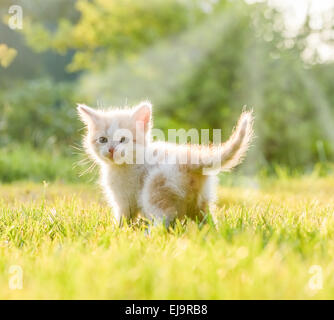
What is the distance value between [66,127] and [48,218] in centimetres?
602

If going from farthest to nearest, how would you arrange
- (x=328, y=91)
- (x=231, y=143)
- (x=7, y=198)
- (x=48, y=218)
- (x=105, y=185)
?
(x=328, y=91)
(x=7, y=198)
(x=105, y=185)
(x=48, y=218)
(x=231, y=143)

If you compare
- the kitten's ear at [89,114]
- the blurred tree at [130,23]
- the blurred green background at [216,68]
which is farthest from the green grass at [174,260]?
the blurred tree at [130,23]

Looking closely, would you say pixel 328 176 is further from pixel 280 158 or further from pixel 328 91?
pixel 328 91

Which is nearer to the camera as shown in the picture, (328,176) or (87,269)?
(87,269)

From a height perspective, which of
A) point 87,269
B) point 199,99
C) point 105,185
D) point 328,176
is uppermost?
point 199,99

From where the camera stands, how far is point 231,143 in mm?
2422

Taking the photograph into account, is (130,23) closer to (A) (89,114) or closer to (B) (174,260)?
(A) (89,114)

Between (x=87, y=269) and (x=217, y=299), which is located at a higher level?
(x=87, y=269)

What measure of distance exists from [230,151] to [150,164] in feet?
1.91

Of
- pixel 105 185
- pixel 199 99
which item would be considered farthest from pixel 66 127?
pixel 105 185

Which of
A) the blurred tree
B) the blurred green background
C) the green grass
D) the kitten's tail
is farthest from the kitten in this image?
the blurred tree

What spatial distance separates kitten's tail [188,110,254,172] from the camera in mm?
2361

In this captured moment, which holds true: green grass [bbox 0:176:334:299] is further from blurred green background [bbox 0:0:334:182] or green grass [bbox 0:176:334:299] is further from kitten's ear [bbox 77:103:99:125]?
blurred green background [bbox 0:0:334:182]

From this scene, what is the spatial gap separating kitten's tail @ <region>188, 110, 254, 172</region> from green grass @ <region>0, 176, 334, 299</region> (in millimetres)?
345
